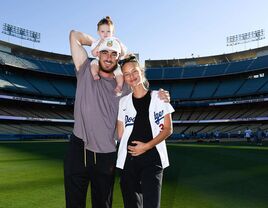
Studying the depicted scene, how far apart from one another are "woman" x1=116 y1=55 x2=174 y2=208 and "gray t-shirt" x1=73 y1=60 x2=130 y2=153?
0.67 ft

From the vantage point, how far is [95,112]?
12.5 ft

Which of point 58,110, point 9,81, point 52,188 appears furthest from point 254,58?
point 52,188

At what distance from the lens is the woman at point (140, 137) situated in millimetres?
3779

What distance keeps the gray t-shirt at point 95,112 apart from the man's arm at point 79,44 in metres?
→ 0.08

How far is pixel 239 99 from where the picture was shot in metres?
57.0

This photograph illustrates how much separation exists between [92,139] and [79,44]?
125cm

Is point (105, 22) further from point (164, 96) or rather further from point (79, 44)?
point (164, 96)

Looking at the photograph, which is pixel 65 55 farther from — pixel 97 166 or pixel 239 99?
pixel 97 166

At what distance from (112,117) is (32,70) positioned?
5993 cm

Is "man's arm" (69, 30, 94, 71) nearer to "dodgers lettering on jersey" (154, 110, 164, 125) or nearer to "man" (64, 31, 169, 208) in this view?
"man" (64, 31, 169, 208)

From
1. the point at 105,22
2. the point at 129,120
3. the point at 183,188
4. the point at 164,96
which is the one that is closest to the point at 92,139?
the point at 129,120

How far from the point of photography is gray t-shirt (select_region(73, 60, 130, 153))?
150 inches

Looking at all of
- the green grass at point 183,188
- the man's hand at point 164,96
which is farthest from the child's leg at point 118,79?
the green grass at point 183,188

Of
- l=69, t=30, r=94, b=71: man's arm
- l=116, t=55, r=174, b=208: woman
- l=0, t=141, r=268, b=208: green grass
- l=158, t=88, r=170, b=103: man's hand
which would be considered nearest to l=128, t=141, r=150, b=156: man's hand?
l=116, t=55, r=174, b=208: woman
